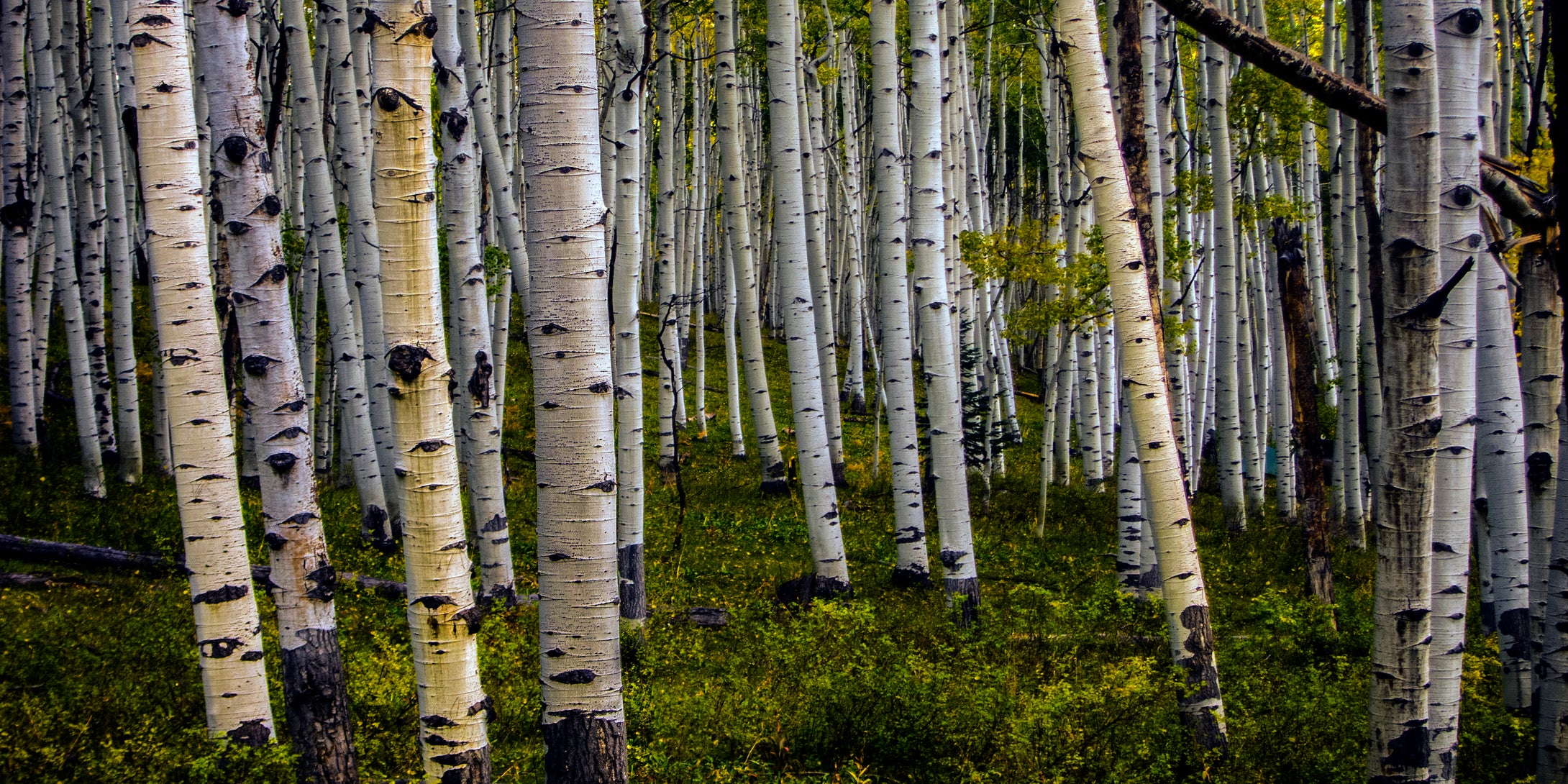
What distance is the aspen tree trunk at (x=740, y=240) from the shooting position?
917cm

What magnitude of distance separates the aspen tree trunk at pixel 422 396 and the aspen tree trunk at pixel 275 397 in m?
1.26

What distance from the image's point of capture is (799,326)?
25.9 ft

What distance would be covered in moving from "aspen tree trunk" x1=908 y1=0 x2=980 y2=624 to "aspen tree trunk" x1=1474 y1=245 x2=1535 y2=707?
129 inches

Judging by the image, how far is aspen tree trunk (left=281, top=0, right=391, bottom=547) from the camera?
7.39 meters

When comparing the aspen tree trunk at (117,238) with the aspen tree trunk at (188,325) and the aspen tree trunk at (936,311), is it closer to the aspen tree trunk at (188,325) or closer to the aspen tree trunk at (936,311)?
the aspen tree trunk at (188,325)

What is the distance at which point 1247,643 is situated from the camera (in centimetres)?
637

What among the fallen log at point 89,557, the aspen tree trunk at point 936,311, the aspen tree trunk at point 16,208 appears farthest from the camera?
the aspen tree trunk at point 16,208

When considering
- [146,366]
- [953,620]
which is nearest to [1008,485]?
[953,620]

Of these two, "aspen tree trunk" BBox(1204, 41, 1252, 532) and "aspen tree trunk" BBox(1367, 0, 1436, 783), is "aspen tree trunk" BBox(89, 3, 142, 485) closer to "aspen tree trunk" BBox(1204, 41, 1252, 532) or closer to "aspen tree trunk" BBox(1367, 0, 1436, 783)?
"aspen tree trunk" BBox(1367, 0, 1436, 783)

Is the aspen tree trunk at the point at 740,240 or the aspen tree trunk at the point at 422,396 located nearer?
the aspen tree trunk at the point at 422,396

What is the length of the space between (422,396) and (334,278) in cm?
593

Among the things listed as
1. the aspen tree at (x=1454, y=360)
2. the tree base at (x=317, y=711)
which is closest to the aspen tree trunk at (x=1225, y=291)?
the aspen tree at (x=1454, y=360)

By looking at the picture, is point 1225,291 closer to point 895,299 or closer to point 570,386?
point 895,299

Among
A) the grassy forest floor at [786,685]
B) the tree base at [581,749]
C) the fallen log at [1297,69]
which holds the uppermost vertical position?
the fallen log at [1297,69]
